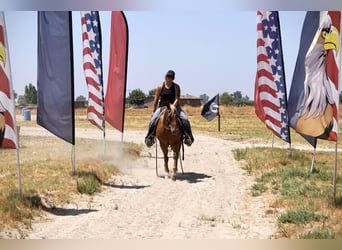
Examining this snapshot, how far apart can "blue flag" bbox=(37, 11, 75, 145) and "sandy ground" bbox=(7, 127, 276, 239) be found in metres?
0.13

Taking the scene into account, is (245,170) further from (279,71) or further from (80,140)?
(80,140)

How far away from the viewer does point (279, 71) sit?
365 centimetres

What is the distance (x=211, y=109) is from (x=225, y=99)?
14 cm

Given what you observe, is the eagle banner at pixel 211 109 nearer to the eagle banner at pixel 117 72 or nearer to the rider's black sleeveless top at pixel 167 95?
the rider's black sleeveless top at pixel 167 95

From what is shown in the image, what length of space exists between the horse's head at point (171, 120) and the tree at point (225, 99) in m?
0.63

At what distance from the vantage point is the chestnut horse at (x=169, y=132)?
4102 millimetres

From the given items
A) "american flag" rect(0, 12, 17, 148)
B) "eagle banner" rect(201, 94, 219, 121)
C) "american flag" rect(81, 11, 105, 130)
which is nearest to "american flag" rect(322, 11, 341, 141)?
"eagle banner" rect(201, 94, 219, 121)

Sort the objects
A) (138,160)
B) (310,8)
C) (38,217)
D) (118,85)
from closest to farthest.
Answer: (310,8)
(38,217)
(118,85)
(138,160)

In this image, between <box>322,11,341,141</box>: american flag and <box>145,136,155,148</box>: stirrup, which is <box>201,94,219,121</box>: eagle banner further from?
<box>322,11,341,141</box>: american flag

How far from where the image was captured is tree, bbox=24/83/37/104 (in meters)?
3.55

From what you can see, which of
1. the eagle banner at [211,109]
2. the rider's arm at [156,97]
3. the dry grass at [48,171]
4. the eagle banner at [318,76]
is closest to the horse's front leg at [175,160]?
the dry grass at [48,171]

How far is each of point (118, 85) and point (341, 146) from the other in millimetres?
1790

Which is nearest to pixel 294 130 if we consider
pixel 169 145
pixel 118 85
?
pixel 169 145

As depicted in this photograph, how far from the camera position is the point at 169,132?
4.34 m
